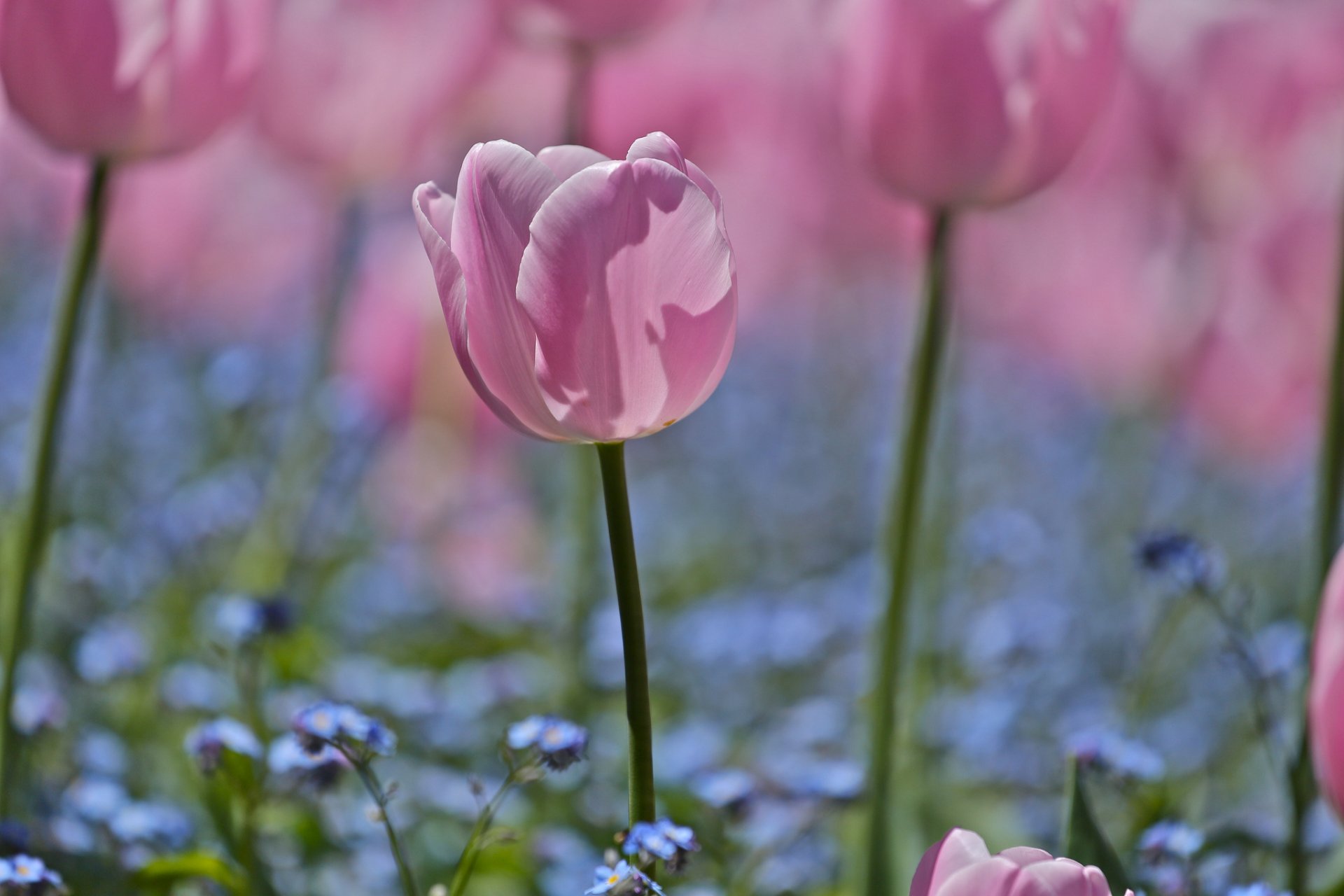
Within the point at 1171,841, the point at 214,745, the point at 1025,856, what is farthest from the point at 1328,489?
the point at 214,745

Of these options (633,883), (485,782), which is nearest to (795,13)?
(485,782)

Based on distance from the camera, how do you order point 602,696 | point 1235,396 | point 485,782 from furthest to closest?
point 1235,396, point 602,696, point 485,782

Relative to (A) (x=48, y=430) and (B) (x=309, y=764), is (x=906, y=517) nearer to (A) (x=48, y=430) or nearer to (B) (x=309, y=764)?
(B) (x=309, y=764)

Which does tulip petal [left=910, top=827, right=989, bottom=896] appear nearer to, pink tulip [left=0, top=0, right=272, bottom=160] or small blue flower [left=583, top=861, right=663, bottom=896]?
small blue flower [left=583, top=861, right=663, bottom=896]

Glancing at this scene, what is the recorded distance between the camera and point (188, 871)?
59 centimetres

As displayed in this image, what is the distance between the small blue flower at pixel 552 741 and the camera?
0.53m

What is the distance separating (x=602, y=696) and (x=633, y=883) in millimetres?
730

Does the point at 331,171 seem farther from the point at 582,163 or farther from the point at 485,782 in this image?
the point at 582,163

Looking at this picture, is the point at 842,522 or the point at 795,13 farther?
the point at 842,522

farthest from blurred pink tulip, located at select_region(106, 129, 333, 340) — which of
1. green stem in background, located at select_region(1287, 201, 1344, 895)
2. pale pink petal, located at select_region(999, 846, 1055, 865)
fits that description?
pale pink petal, located at select_region(999, 846, 1055, 865)

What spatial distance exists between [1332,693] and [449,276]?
357 millimetres

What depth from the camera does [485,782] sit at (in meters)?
1.04

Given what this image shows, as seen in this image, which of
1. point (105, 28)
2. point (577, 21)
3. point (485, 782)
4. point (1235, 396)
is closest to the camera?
point (105, 28)

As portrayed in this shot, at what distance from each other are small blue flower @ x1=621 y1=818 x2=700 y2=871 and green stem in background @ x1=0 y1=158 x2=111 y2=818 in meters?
0.36
